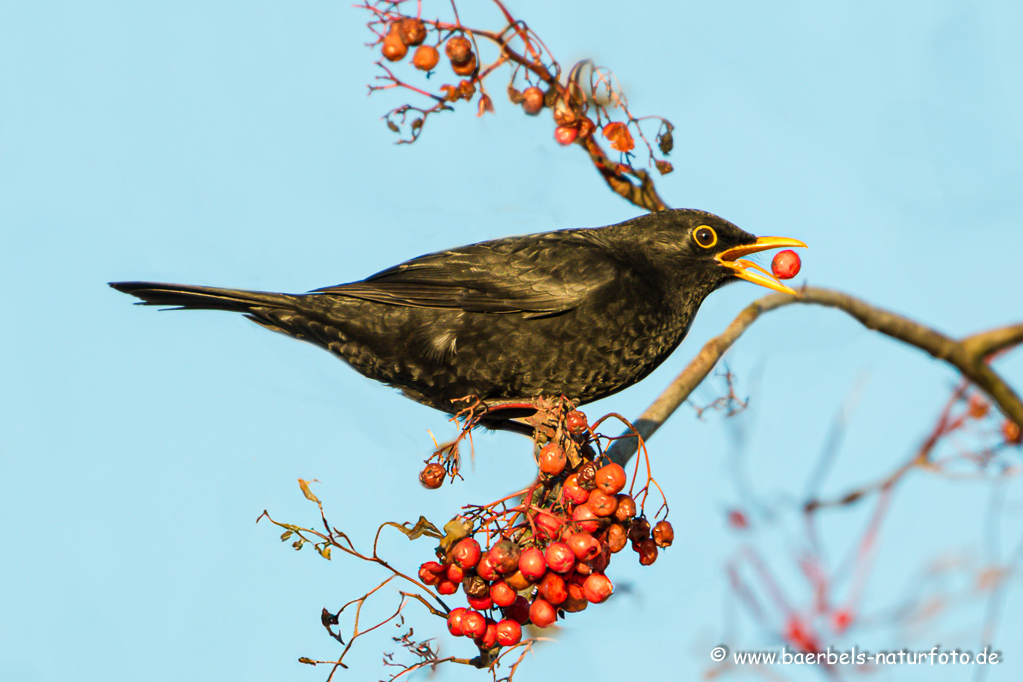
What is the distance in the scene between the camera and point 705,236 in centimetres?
429

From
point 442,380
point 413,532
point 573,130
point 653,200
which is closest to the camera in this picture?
point 413,532

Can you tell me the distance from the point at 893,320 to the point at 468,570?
111 inches

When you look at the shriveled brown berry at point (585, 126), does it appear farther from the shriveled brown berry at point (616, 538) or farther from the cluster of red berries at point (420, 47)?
the shriveled brown berry at point (616, 538)

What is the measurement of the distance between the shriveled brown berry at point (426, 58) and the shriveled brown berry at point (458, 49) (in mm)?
47

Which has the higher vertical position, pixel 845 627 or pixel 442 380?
pixel 442 380

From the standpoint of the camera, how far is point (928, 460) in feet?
15.3

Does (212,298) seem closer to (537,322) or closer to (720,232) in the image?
(537,322)

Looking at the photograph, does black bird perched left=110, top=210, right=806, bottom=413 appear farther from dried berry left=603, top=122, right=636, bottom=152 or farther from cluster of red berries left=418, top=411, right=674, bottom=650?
cluster of red berries left=418, top=411, right=674, bottom=650

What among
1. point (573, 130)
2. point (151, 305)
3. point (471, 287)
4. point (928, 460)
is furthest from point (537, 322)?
point (928, 460)

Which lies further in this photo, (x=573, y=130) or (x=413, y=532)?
(x=573, y=130)

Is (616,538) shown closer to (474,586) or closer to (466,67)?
(474,586)

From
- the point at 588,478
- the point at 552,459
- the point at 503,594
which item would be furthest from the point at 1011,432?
the point at 503,594

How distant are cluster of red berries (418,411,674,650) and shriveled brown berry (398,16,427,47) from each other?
1626mm

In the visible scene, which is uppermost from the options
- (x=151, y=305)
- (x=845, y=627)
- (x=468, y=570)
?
(x=151, y=305)
